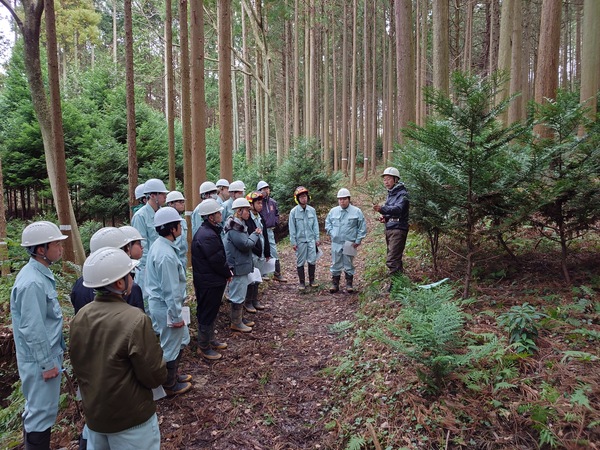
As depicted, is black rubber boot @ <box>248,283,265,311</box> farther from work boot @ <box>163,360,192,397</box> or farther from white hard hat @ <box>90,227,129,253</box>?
white hard hat @ <box>90,227,129,253</box>

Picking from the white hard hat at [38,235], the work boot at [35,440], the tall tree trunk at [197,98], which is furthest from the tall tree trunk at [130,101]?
the work boot at [35,440]

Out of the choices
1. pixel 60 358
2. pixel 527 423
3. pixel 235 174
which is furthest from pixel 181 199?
pixel 235 174

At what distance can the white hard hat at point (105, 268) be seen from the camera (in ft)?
7.91

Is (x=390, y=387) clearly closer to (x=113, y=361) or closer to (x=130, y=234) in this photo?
(x=113, y=361)

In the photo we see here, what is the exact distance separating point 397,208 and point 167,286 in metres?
3.99

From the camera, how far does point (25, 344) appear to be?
3203 mm

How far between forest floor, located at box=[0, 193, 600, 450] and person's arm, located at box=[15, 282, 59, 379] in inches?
43.5

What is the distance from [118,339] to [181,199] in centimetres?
370

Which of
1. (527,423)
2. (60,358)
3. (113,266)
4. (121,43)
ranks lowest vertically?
(527,423)

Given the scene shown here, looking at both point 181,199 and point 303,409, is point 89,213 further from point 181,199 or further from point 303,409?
point 303,409

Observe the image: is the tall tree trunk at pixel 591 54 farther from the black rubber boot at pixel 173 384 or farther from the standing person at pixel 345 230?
the black rubber boot at pixel 173 384

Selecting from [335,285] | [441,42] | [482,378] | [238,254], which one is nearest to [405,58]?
[441,42]

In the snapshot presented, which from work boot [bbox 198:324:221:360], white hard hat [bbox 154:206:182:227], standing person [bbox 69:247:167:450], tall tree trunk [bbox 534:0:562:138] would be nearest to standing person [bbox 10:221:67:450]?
white hard hat [bbox 154:206:182:227]

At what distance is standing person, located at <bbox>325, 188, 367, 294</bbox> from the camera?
777cm
